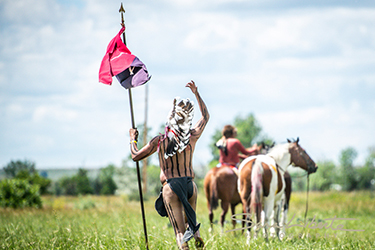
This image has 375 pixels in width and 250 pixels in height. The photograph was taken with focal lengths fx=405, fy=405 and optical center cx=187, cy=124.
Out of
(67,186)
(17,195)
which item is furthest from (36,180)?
(17,195)

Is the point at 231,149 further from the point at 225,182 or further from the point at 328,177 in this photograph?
the point at 328,177

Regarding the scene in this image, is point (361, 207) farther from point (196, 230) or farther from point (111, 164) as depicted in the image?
point (111, 164)

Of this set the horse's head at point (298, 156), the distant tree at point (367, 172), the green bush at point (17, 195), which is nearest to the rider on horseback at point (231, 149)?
the horse's head at point (298, 156)

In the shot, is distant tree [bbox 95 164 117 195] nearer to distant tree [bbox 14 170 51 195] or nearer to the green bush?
distant tree [bbox 14 170 51 195]

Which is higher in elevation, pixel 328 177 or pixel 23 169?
pixel 23 169

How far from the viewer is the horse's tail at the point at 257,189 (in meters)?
7.30

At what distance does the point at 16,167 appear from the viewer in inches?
1337

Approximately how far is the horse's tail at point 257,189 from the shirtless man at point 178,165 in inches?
101

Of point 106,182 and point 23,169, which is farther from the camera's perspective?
point 106,182

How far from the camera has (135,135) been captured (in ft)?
16.7

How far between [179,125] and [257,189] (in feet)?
10.2

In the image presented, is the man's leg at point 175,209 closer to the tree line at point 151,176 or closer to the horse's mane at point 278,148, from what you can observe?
the horse's mane at point 278,148

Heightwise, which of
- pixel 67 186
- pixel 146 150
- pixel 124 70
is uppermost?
pixel 124 70

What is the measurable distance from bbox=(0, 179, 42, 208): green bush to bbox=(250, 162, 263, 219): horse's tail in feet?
37.4
